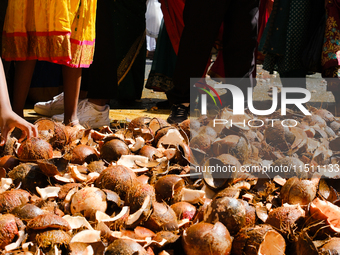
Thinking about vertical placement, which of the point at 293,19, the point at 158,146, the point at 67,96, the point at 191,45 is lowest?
the point at 158,146

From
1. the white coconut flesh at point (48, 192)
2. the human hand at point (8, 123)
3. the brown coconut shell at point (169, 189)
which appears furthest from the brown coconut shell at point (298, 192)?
the human hand at point (8, 123)

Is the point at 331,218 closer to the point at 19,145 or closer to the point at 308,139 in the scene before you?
the point at 308,139

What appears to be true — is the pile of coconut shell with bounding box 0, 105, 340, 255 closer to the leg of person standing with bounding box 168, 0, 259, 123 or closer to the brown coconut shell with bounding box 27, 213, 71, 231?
the brown coconut shell with bounding box 27, 213, 71, 231

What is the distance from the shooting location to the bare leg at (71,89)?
2701mm

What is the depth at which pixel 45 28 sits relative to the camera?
8.03 feet

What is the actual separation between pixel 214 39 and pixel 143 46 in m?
1.46

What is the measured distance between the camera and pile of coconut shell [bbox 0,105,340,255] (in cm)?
126

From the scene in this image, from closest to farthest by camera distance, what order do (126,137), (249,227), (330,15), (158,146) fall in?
1. (249,227)
2. (158,146)
3. (126,137)
4. (330,15)

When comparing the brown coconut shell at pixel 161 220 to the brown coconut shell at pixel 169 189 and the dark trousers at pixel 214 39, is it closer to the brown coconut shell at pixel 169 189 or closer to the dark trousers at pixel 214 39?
the brown coconut shell at pixel 169 189

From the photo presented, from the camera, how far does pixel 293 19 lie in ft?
12.8

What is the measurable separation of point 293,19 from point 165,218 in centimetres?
317

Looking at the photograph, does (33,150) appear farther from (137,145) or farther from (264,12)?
(264,12)

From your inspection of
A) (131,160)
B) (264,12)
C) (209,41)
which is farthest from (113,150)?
(264,12)

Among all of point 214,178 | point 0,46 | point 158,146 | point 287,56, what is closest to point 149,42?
point 287,56
